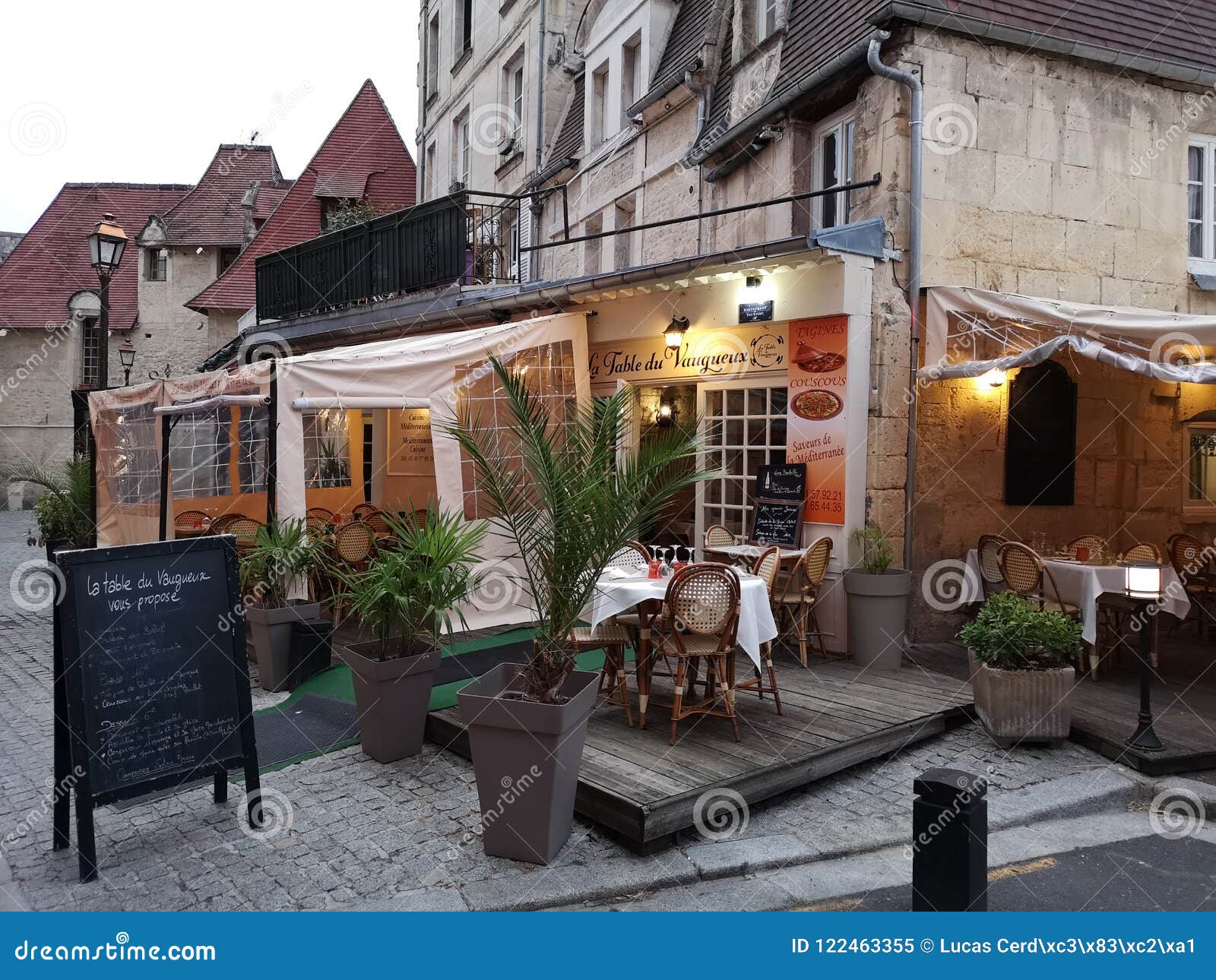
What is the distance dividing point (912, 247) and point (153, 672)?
6657 mm

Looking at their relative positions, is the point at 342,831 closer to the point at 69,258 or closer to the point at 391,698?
the point at 391,698

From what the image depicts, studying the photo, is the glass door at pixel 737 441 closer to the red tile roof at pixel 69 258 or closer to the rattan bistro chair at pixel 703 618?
the rattan bistro chair at pixel 703 618

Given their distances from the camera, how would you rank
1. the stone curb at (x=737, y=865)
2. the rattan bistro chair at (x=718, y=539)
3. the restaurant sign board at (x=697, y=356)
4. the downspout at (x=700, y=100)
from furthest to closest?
1. the downspout at (x=700, y=100)
2. the restaurant sign board at (x=697, y=356)
3. the rattan bistro chair at (x=718, y=539)
4. the stone curb at (x=737, y=865)

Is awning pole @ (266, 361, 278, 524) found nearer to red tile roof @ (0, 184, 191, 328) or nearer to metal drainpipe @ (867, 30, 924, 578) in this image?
metal drainpipe @ (867, 30, 924, 578)

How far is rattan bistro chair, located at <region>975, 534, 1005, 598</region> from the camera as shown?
8102 mm

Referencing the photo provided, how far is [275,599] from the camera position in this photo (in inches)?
288

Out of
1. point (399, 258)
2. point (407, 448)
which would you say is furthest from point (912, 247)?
point (407, 448)

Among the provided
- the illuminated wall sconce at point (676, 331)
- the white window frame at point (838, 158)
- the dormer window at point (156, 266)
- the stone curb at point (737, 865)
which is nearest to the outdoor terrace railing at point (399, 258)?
A: the illuminated wall sconce at point (676, 331)

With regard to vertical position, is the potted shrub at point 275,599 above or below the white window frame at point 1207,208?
below

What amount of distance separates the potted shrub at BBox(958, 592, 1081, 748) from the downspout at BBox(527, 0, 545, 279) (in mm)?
11056

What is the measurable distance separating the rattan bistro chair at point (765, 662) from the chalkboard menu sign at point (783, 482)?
977 millimetres

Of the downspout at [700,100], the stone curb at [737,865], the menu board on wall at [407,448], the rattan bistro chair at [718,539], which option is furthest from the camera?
the menu board on wall at [407,448]

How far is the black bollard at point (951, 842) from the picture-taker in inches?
136

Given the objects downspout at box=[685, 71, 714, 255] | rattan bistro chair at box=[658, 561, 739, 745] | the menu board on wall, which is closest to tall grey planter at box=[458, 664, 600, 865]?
rattan bistro chair at box=[658, 561, 739, 745]
